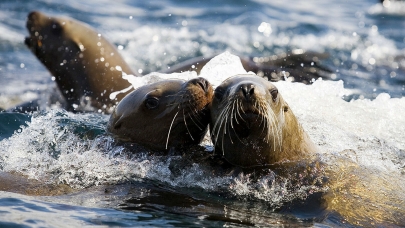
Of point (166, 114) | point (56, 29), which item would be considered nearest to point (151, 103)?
point (166, 114)

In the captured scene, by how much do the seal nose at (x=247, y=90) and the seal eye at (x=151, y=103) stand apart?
1092 millimetres

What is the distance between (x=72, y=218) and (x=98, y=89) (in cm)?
493

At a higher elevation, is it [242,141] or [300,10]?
[300,10]

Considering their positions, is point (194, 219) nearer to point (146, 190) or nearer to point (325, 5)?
point (146, 190)

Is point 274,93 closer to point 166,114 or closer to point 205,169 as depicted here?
point 205,169

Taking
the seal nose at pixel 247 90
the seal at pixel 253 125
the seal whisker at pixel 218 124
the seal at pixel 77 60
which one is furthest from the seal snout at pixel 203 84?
the seal at pixel 77 60

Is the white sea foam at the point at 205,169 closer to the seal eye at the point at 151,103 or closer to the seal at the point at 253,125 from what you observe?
the seal at the point at 253,125

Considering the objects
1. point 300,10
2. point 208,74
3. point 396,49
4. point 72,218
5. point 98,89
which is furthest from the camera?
point 300,10

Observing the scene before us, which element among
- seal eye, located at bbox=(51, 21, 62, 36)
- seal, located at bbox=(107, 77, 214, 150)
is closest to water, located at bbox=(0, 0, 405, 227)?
seal, located at bbox=(107, 77, 214, 150)

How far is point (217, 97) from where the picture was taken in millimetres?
5934

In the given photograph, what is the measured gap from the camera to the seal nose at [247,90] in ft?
18.3

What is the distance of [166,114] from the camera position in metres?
6.40

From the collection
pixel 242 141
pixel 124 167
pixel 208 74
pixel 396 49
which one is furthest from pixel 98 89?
pixel 396 49

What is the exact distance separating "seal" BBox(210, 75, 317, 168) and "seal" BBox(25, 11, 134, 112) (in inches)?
153
